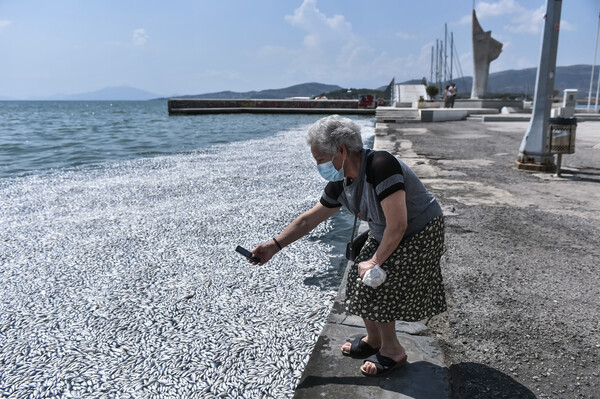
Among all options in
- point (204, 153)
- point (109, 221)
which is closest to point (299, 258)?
point (109, 221)

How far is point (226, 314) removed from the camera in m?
3.37

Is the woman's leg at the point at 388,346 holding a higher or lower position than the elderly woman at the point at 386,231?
lower

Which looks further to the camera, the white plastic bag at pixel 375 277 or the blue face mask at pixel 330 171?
the blue face mask at pixel 330 171

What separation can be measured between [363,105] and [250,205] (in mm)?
41516

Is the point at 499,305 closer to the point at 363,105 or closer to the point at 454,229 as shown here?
the point at 454,229

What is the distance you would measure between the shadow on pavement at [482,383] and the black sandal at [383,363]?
276mm

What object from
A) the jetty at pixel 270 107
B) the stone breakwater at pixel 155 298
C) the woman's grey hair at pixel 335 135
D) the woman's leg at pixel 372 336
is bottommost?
the stone breakwater at pixel 155 298

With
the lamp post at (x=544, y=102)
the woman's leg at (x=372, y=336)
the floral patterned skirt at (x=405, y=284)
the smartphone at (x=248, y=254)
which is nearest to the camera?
the floral patterned skirt at (x=405, y=284)

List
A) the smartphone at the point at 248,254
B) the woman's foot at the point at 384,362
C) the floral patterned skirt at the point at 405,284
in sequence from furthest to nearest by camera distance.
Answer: the smartphone at the point at 248,254, the woman's foot at the point at 384,362, the floral patterned skirt at the point at 405,284

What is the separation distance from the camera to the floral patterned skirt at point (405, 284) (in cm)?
217

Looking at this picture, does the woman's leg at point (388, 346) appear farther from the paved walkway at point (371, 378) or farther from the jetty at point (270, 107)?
the jetty at point (270, 107)

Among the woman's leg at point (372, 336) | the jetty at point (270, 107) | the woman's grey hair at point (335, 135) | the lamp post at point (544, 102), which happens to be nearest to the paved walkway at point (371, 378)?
the woman's leg at point (372, 336)

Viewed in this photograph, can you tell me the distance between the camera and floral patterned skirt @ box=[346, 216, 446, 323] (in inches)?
85.6

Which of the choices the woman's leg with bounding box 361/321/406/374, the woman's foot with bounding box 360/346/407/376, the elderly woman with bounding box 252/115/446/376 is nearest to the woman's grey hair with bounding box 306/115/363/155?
the elderly woman with bounding box 252/115/446/376
